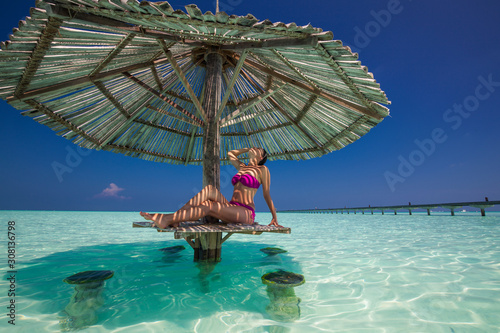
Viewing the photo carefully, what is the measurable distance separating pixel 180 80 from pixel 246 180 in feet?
6.78

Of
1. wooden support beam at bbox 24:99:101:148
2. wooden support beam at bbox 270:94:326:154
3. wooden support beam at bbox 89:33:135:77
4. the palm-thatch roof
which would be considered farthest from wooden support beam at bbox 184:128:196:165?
wooden support beam at bbox 89:33:135:77

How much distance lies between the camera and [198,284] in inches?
128

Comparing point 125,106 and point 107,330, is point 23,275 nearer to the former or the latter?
point 107,330

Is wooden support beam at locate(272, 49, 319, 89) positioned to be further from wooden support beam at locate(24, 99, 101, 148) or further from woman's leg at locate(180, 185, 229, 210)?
wooden support beam at locate(24, 99, 101, 148)

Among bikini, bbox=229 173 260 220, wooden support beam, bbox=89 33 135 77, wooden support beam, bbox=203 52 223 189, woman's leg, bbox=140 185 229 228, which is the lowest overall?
woman's leg, bbox=140 185 229 228

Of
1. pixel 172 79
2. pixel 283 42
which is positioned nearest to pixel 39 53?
pixel 172 79

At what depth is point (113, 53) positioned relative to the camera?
137 inches

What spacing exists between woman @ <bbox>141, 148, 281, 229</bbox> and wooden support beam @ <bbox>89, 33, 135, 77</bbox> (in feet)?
7.35

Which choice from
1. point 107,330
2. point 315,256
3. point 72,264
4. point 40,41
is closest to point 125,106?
point 40,41

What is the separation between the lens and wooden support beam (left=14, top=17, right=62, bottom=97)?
2419mm

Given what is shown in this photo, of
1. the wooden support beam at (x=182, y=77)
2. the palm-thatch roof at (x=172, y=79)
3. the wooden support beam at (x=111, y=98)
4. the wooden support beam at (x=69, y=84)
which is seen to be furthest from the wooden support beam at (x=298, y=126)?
the wooden support beam at (x=111, y=98)

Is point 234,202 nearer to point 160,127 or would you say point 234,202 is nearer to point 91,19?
point 91,19

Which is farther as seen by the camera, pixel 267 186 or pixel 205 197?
pixel 267 186

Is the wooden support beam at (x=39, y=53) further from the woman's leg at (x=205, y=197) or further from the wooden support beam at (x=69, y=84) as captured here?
the woman's leg at (x=205, y=197)
